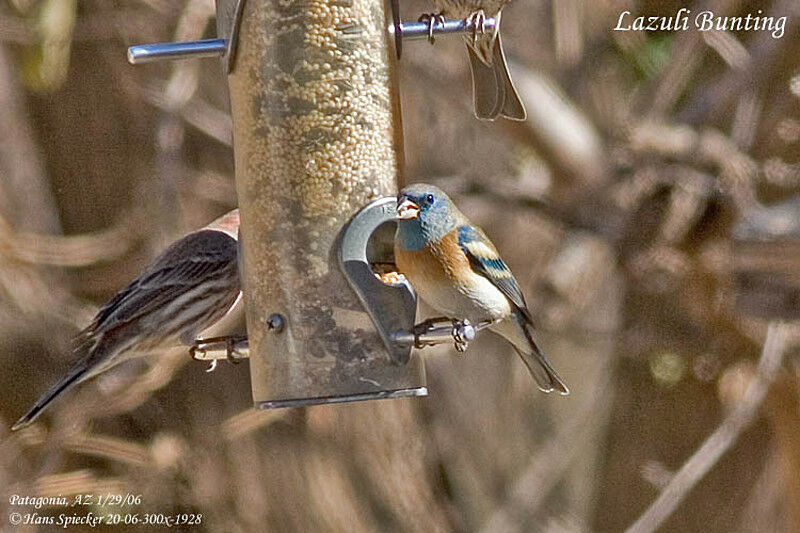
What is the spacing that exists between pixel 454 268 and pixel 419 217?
180 mm

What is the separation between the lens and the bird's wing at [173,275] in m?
4.79

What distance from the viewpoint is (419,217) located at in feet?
13.4

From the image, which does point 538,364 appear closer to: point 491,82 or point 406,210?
point 406,210

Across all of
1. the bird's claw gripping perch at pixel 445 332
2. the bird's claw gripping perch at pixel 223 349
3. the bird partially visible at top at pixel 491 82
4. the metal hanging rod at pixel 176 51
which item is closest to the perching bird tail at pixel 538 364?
the bird's claw gripping perch at pixel 445 332

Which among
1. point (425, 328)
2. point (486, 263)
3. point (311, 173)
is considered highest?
point (311, 173)

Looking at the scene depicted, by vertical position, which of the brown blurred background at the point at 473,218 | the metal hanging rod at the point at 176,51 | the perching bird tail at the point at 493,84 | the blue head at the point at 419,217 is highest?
the metal hanging rod at the point at 176,51

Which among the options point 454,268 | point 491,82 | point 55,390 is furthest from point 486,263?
point 55,390

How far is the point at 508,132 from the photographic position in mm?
7355

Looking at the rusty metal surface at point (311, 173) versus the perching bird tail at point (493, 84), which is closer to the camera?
the rusty metal surface at point (311, 173)

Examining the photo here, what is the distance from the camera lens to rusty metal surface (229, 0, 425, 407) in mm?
4066

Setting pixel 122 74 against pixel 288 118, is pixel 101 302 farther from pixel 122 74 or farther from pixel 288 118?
pixel 288 118

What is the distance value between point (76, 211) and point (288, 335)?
3683mm

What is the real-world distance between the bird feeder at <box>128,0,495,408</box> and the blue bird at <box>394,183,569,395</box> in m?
0.08

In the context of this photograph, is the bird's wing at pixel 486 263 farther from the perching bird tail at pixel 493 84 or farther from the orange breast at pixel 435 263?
the perching bird tail at pixel 493 84
